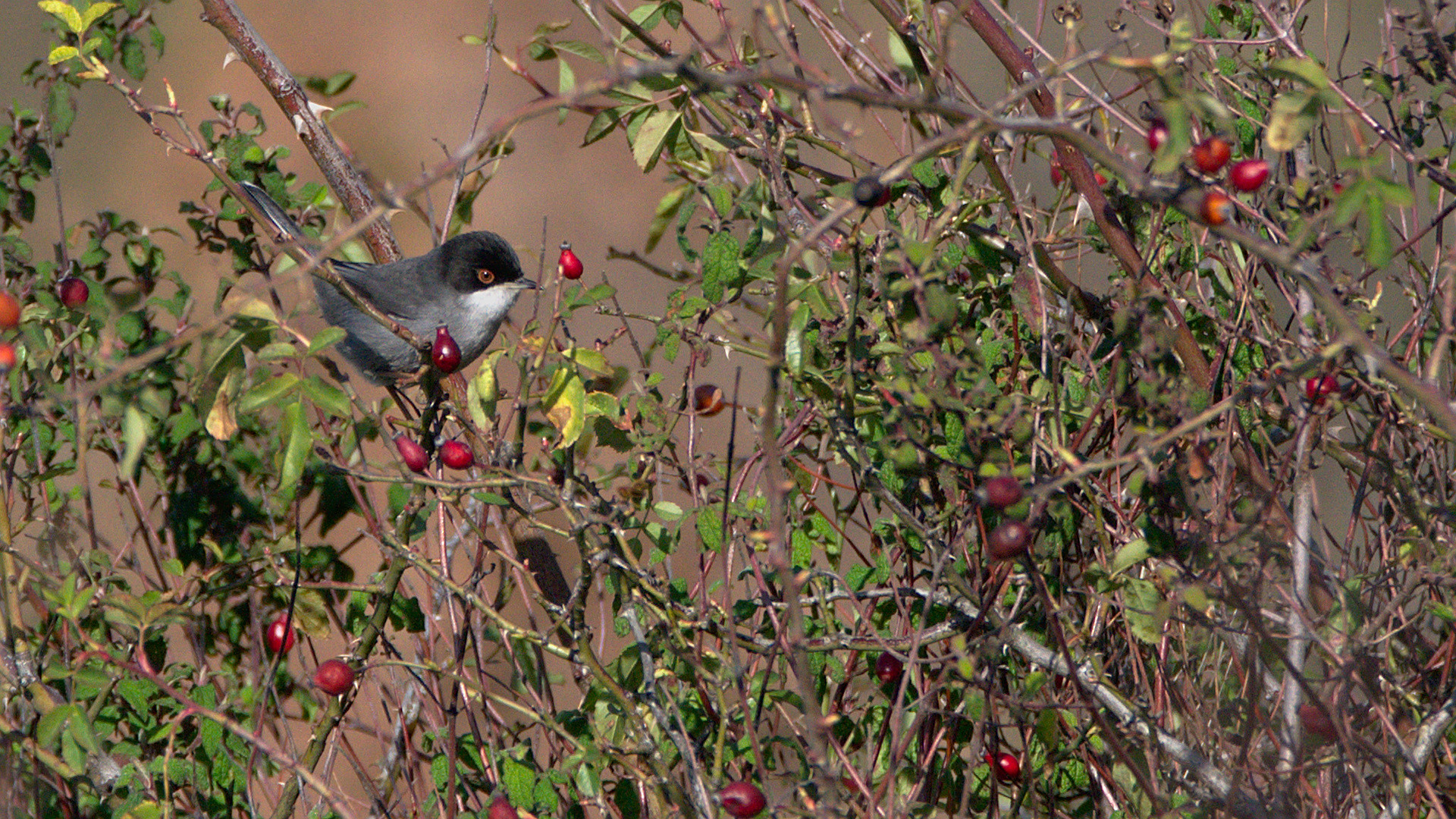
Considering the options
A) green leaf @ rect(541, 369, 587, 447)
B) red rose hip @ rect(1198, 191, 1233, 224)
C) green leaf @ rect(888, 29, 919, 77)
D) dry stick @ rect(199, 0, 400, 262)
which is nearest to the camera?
red rose hip @ rect(1198, 191, 1233, 224)

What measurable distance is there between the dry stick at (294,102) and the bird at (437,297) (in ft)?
2.41

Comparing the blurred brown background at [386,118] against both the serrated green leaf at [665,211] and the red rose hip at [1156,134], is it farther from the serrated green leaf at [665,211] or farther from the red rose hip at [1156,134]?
the red rose hip at [1156,134]

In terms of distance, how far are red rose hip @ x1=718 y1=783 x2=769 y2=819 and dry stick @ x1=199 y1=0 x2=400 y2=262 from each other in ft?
7.20

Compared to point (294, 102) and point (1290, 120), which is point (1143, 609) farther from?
point (294, 102)

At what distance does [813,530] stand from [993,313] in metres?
0.65

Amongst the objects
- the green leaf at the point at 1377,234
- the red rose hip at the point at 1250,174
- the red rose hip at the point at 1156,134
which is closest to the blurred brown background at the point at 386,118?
the red rose hip at the point at 1156,134

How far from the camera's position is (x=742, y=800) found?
169 centimetres

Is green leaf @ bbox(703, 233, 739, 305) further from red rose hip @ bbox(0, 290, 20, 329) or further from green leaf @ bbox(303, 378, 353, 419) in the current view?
red rose hip @ bbox(0, 290, 20, 329)

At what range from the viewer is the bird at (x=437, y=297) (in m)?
4.09

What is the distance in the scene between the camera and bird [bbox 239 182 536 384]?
4094 millimetres

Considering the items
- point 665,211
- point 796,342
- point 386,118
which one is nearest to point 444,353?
point 665,211

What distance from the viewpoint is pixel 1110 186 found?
2.30m

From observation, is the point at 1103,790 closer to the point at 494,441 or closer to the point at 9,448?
the point at 494,441

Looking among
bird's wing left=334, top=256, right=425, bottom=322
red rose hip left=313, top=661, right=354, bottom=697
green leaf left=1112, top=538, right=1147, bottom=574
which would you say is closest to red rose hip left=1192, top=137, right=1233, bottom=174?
green leaf left=1112, top=538, right=1147, bottom=574
